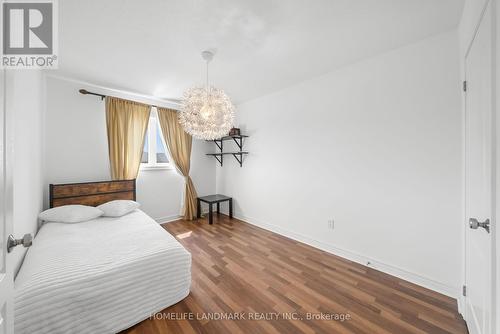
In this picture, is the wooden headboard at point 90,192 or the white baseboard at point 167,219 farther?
the white baseboard at point 167,219

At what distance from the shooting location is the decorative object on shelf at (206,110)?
6.64 ft

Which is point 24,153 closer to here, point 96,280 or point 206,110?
point 96,280

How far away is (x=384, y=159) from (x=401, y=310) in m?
1.44

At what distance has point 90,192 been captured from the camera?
292cm

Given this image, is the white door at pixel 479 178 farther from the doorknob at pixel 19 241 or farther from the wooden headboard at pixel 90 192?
the wooden headboard at pixel 90 192

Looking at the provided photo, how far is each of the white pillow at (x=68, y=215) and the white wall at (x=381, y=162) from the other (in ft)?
9.03

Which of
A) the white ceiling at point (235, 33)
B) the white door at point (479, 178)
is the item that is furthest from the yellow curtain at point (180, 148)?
the white door at point (479, 178)

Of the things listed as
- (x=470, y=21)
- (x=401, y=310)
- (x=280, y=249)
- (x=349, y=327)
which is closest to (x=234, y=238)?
(x=280, y=249)

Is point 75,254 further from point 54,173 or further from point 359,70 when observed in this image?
point 359,70

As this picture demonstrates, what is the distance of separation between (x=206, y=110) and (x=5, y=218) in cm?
161

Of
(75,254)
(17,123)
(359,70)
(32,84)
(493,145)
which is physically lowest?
(75,254)

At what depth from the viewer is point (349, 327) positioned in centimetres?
147

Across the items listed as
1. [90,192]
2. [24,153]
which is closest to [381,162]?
[24,153]

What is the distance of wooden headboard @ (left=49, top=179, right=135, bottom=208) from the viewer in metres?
2.67
